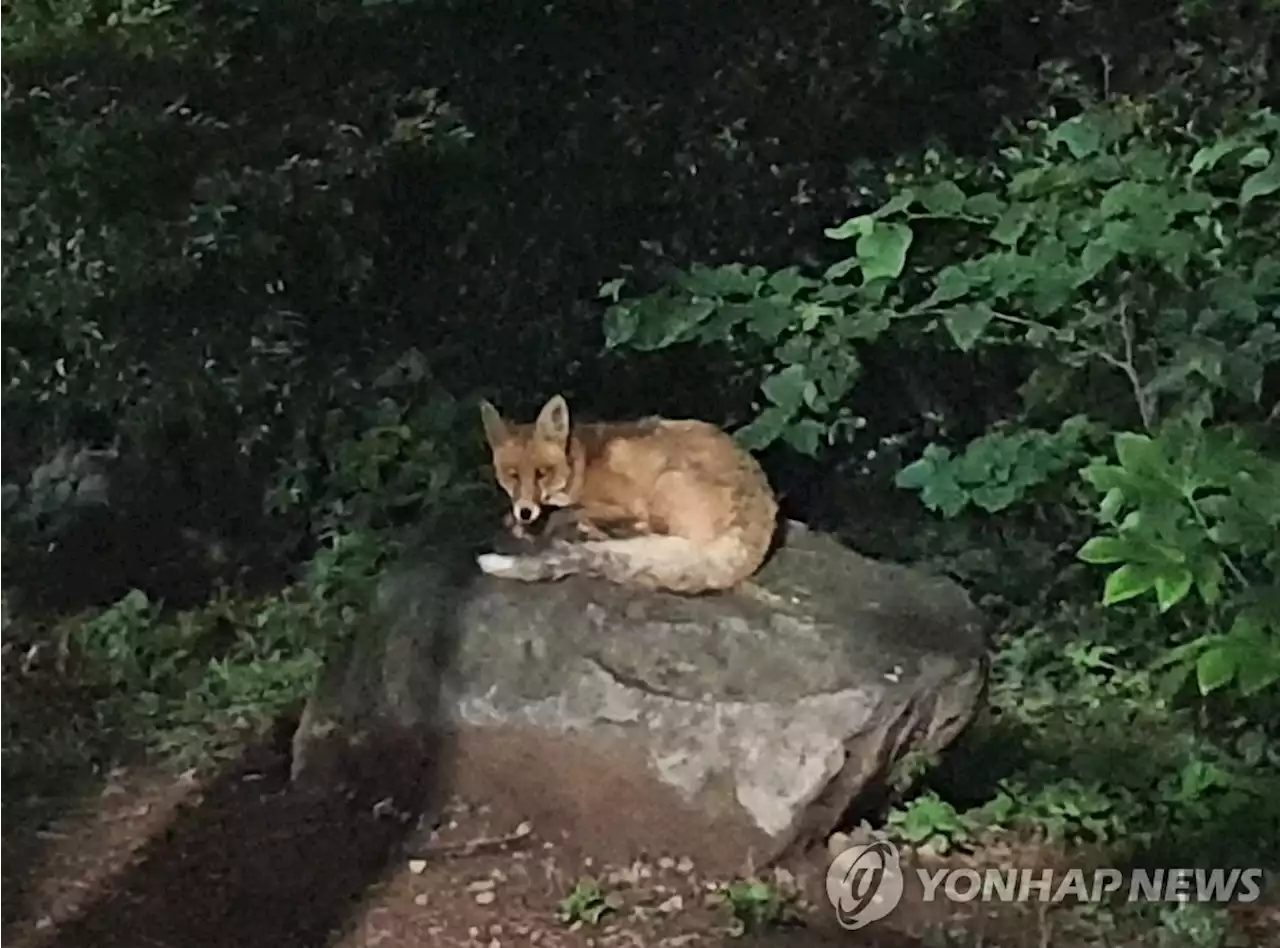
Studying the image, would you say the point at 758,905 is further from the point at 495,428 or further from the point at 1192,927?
the point at 495,428

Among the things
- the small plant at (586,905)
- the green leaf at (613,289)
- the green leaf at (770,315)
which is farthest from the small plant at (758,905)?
the green leaf at (613,289)

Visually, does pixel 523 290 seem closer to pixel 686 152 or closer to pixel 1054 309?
pixel 686 152

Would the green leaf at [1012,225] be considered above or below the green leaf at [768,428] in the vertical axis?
above

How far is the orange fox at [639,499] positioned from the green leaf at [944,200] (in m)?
0.63

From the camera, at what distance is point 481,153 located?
4.50 metres

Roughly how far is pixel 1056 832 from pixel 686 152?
2041mm

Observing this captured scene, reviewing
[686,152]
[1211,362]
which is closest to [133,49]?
[686,152]

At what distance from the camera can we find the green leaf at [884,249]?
342 cm

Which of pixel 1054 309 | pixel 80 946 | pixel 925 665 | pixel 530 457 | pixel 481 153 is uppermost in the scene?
pixel 481 153

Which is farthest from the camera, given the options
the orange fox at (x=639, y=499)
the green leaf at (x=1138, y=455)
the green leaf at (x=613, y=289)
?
the green leaf at (x=613, y=289)

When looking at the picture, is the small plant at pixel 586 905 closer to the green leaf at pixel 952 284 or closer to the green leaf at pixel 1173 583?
the green leaf at pixel 1173 583

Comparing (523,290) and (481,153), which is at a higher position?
(481,153)

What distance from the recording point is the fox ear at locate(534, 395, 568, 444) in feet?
11.1

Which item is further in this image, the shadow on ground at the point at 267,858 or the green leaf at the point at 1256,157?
the green leaf at the point at 1256,157
